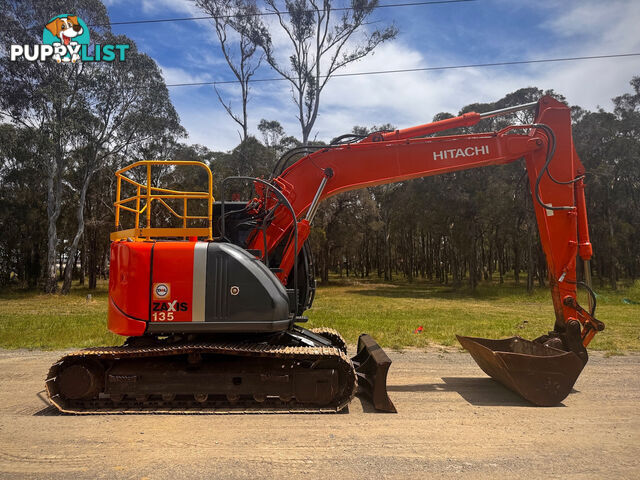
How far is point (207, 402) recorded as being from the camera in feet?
19.1

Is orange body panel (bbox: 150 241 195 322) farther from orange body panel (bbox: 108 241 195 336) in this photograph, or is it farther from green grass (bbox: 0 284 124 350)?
green grass (bbox: 0 284 124 350)

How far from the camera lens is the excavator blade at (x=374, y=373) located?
581cm

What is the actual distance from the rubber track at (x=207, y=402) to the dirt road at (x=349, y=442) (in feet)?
0.64

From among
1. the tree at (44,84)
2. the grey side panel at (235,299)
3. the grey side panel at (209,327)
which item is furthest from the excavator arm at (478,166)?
the tree at (44,84)

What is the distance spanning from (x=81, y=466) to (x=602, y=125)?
120 ft

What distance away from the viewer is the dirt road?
4.07 m

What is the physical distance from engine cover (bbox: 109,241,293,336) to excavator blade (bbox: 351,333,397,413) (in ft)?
4.70

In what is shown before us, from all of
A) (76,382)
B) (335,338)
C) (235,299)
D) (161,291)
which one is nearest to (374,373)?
(335,338)

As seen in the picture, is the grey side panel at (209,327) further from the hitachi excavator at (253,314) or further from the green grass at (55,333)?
the green grass at (55,333)

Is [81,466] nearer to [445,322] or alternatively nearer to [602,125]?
[445,322]

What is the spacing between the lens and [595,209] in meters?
35.8

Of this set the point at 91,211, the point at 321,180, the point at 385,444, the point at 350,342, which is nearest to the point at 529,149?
the point at 321,180

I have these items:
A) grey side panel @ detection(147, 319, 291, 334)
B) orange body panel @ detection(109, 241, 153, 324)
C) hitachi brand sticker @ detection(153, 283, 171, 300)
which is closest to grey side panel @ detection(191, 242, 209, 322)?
grey side panel @ detection(147, 319, 291, 334)

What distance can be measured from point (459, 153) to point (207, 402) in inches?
198
